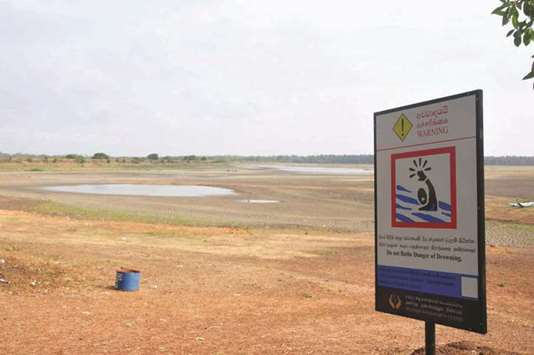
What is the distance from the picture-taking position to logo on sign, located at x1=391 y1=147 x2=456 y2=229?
4.58m

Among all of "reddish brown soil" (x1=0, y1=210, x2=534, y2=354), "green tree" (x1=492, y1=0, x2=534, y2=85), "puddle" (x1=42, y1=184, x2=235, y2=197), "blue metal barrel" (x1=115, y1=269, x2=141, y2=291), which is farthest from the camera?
"puddle" (x1=42, y1=184, x2=235, y2=197)

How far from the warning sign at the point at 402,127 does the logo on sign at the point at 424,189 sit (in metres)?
0.15

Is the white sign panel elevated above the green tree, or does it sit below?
below

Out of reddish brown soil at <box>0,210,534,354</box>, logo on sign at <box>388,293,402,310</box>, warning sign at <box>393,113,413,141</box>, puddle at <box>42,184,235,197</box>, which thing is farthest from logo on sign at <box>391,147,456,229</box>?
puddle at <box>42,184,235,197</box>

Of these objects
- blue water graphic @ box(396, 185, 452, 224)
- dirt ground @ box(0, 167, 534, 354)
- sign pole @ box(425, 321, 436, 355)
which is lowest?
dirt ground @ box(0, 167, 534, 354)

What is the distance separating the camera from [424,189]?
15.6ft

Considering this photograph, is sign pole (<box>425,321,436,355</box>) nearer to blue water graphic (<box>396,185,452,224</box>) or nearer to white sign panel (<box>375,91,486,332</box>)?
white sign panel (<box>375,91,486,332</box>)

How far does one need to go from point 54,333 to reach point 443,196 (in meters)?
5.26

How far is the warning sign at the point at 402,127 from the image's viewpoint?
16.1 ft

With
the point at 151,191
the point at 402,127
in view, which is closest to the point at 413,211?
the point at 402,127

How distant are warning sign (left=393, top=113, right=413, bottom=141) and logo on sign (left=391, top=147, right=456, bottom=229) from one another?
0.15 metres

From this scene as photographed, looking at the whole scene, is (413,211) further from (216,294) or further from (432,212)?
(216,294)

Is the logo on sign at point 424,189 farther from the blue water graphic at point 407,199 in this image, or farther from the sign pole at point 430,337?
the sign pole at point 430,337

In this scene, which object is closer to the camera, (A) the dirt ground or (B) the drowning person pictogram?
(B) the drowning person pictogram
